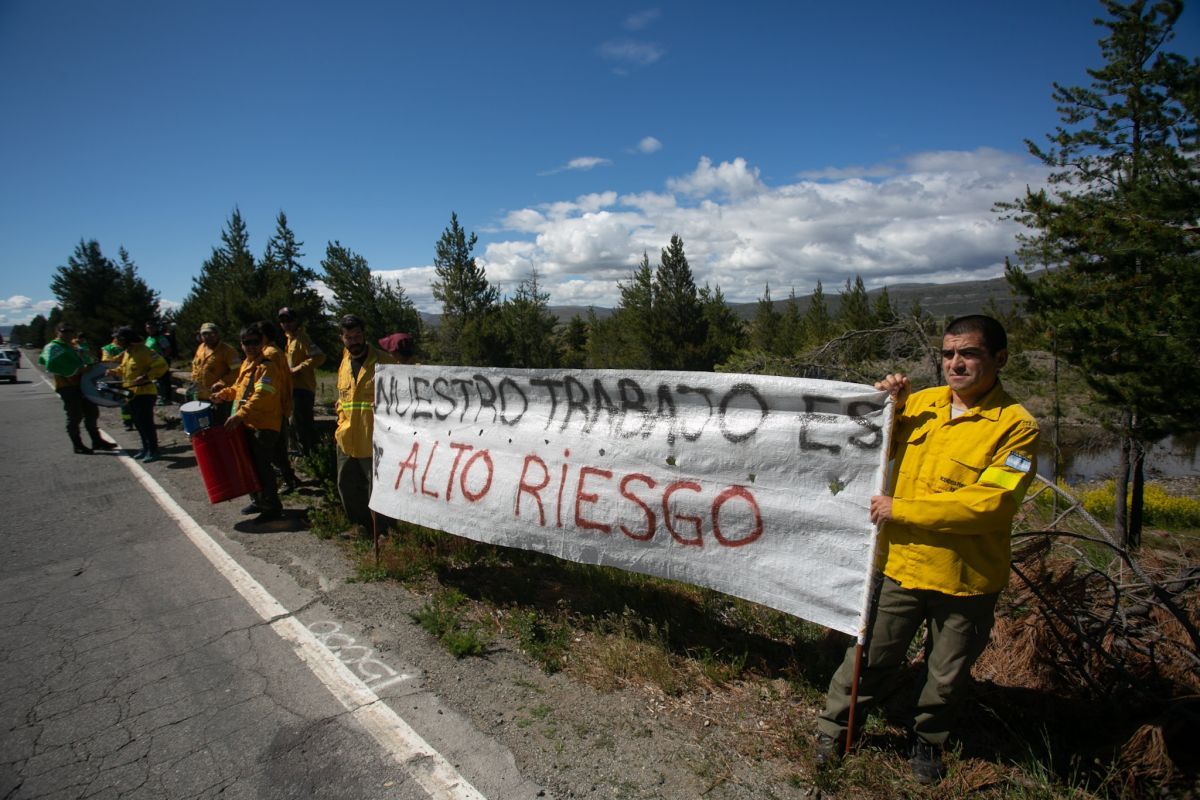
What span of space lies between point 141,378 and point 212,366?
181cm

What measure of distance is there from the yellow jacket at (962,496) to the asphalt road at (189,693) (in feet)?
6.27

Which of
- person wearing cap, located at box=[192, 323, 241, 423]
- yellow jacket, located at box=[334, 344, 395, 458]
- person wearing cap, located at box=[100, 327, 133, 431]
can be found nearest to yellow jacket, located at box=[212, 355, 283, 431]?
yellow jacket, located at box=[334, 344, 395, 458]

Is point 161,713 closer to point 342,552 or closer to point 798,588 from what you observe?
point 342,552

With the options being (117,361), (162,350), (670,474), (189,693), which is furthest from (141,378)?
(670,474)

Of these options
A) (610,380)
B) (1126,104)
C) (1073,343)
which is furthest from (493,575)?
(1126,104)

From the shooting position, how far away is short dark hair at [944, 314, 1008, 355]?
7.63ft

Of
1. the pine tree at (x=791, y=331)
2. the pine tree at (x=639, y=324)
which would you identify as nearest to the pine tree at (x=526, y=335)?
the pine tree at (x=639, y=324)

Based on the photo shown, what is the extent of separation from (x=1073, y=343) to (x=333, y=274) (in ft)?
127

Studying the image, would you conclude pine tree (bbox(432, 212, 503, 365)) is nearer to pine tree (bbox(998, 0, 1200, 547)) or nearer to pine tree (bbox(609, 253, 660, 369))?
pine tree (bbox(609, 253, 660, 369))

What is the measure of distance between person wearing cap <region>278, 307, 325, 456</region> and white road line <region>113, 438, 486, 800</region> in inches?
113

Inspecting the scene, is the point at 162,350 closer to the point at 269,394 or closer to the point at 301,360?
the point at 301,360

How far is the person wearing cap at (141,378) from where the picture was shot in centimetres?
832

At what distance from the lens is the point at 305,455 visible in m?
7.74

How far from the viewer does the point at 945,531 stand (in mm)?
2277
